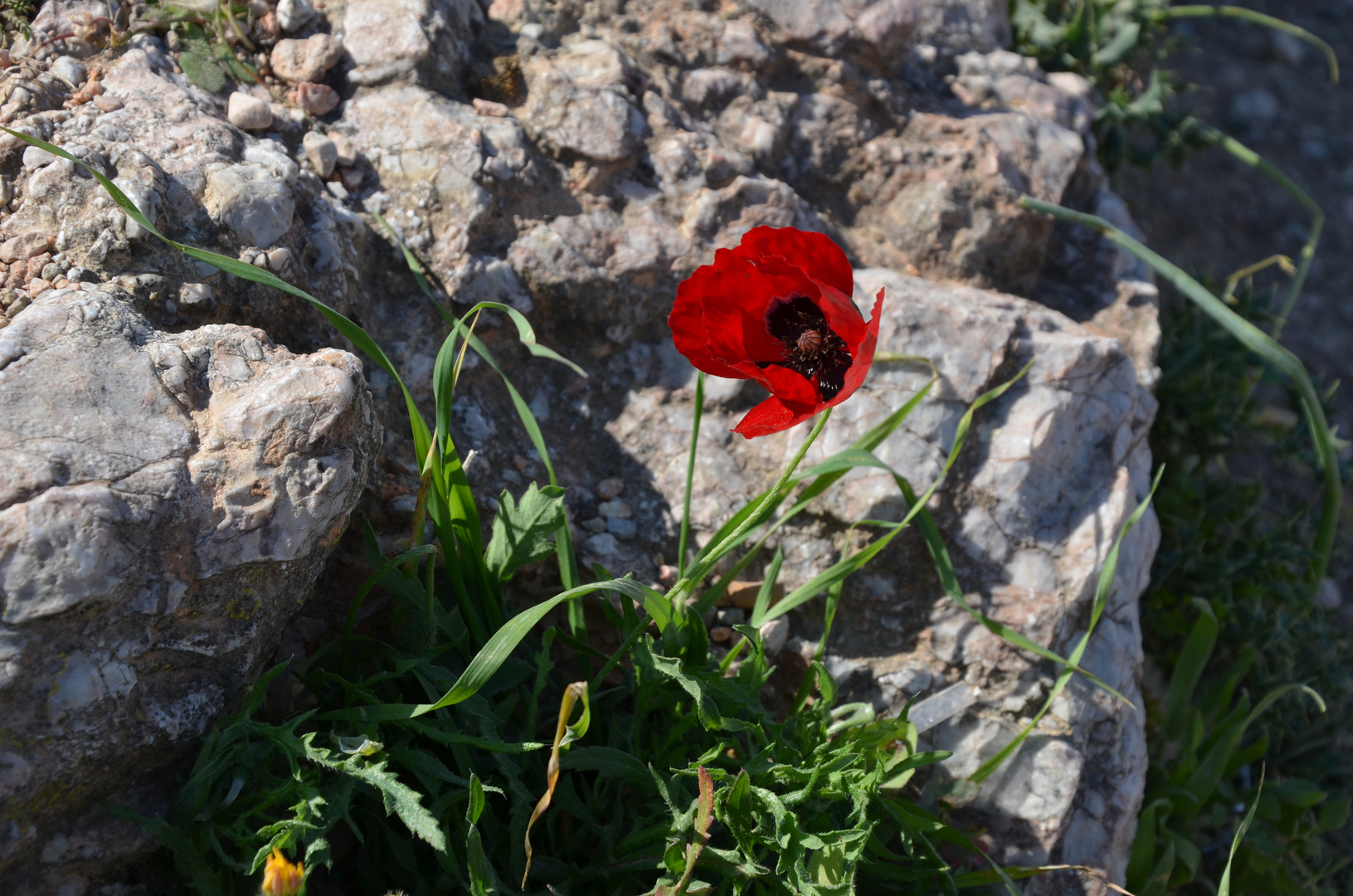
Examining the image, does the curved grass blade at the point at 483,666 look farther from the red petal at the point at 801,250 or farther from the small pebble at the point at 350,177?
the small pebble at the point at 350,177

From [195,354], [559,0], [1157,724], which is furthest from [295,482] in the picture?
[1157,724]

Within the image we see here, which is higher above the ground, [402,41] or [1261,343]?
[402,41]

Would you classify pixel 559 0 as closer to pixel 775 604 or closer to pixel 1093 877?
pixel 775 604

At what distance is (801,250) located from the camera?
5.28 feet

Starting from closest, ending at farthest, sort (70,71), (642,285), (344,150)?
(70,71) < (344,150) < (642,285)

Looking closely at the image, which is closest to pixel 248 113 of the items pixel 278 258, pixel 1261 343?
pixel 278 258

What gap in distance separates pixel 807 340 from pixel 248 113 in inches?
50.4

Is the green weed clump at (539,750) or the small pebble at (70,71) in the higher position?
the small pebble at (70,71)

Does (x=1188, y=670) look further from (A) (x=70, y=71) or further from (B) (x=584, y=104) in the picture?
(A) (x=70, y=71)

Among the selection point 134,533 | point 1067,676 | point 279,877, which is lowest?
point 1067,676

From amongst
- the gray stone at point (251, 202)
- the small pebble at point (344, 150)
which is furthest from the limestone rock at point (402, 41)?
the gray stone at point (251, 202)

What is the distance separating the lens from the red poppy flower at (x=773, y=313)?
60.2 inches

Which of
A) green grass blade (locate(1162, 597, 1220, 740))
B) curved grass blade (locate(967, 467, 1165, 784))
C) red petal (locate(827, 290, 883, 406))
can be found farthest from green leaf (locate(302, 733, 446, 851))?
green grass blade (locate(1162, 597, 1220, 740))

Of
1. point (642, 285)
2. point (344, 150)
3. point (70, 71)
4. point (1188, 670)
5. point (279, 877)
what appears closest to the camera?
point (279, 877)
